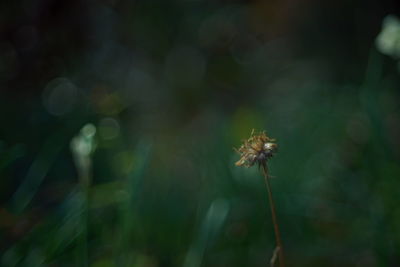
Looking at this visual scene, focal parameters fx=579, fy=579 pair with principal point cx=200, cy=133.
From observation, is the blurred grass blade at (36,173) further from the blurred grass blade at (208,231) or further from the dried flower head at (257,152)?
the dried flower head at (257,152)

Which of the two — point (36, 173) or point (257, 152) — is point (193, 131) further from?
point (257, 152)

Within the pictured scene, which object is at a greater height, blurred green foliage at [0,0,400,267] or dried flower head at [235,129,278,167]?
blurred green foliage at [0,0,400,267]

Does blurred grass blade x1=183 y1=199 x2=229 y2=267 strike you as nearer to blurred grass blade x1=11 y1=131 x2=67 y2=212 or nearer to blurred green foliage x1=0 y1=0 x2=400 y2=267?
blurred green foliage x1=0 y1=0 x2=400 y2=267

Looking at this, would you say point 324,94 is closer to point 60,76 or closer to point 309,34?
point 309,34

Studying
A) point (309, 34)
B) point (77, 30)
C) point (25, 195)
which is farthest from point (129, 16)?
point (25, 195)

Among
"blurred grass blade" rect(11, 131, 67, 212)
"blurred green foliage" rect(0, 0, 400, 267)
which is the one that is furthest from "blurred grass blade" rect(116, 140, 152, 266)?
"blurred grass blade" rect(11, 131, 67, 212)

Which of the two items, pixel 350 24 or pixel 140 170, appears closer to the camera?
pixel 140 170

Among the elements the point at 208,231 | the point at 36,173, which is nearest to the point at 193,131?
the point at 36,173

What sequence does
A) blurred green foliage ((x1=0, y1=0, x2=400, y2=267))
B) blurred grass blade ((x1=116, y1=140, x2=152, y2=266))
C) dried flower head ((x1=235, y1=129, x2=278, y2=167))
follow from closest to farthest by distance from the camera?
dried flower head ((x1=235, y1=129, x2=278, y2=167))
blurred grass blade ((x1=116, y1=140, x2=152, y2=266))
blurred green foliage ((x1=0, y1=0, x2=400, y2=267))
